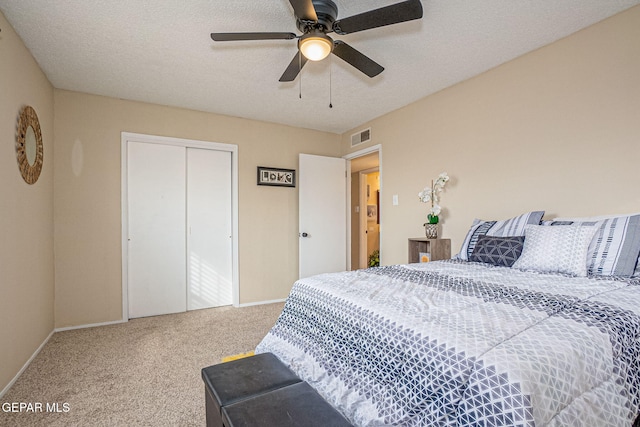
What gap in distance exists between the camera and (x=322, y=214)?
458 cm

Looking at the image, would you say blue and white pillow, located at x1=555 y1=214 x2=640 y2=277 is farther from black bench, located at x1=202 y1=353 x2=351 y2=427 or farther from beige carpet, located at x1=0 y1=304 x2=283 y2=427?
beige carpet, located at x1=0 y1=304 x2=283 y2=427

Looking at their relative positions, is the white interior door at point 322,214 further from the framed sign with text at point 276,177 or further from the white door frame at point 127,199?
the white door frame at point 127,199

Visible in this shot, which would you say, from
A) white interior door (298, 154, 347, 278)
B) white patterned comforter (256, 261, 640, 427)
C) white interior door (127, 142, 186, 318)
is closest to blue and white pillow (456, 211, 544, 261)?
white patterned comforter (256, 261, 640, 427)

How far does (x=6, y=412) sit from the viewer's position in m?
1.86

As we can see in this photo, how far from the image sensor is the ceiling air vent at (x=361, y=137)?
437 centimetres

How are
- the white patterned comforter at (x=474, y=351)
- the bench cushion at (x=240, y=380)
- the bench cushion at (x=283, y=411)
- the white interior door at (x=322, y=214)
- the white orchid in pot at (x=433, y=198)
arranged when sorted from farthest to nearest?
the white interior door at (x=322, y=214)
the white orchid in pot at (x=433, y=198)
the bench cushion at (x=240, y=380)
the bench cushion at (x=283, y=411)
the white patterned comforter at (x=474, y=351)

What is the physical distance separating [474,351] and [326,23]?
6.00ft

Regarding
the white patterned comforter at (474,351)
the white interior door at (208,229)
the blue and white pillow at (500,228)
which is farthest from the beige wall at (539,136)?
the white interior door at (208,229)

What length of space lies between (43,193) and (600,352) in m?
3.93

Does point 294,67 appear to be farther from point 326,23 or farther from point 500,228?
point 500,228

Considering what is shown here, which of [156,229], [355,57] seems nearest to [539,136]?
[355,57]

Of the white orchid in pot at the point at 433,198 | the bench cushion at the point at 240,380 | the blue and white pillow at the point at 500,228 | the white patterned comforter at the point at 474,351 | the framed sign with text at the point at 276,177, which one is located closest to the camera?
the white patterned comforter at the point at 474,351

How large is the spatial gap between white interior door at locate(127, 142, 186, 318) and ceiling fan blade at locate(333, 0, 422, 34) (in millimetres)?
2730

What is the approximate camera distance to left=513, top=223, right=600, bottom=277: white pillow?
1.88 metres
